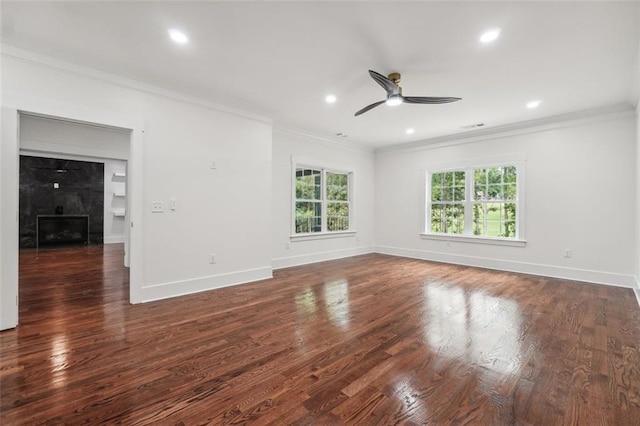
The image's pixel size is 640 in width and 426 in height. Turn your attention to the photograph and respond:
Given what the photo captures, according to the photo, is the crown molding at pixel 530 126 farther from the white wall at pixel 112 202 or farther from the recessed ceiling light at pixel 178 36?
the white wall at pixel 112 202

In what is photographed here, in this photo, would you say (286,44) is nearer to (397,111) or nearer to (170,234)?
(397,111)

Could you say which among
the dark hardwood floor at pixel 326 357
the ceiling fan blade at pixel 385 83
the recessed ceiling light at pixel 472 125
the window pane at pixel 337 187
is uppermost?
the recessed ceiling light at pixel 472 125

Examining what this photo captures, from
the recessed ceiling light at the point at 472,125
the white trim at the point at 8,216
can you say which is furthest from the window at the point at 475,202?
the white trim at the point at 8,216

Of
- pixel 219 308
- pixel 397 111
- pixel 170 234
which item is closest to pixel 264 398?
pixel 219 308

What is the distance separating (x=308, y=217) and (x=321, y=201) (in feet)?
1.65

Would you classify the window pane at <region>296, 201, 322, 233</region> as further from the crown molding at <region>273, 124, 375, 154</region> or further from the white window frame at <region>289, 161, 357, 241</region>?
the crown molding at <region>273, 124, 375, 154</region>

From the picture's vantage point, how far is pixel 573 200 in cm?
473

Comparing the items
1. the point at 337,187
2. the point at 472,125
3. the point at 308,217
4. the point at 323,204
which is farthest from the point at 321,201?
the point at 472,125

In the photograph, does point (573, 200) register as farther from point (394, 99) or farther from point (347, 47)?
point (347, 47)

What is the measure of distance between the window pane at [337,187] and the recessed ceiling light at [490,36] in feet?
13.9

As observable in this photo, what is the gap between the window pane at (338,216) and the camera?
6.64 m

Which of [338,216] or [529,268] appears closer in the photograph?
[529,268]

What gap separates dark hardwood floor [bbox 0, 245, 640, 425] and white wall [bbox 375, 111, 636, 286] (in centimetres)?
69

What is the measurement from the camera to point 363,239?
729cm
